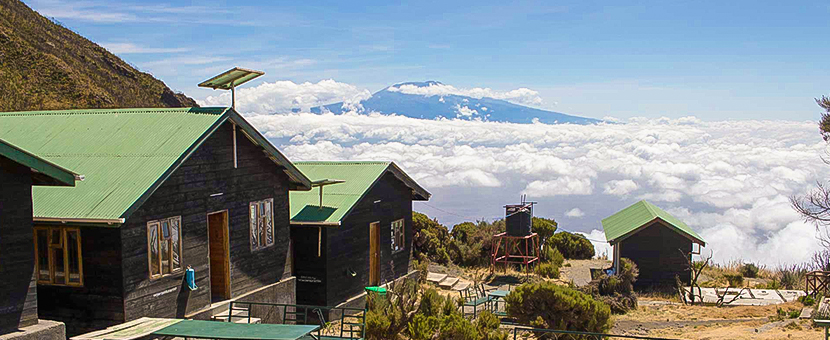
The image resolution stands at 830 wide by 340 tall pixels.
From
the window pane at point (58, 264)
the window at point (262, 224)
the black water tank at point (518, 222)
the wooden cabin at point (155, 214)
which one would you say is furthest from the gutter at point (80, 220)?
the black water tank at point (518, 222)

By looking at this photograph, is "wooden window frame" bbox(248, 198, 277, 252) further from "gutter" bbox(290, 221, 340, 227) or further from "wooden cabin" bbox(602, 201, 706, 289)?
"wooden cabin" bbox(602, 201, 706, 289)

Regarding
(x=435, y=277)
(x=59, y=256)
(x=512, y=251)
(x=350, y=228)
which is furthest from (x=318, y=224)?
(x=512, y=251)

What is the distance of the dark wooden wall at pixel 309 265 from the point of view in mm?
20188

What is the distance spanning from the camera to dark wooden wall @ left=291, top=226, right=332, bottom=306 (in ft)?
66.2

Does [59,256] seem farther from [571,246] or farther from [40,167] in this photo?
[571,246]

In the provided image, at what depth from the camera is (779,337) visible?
685 inches

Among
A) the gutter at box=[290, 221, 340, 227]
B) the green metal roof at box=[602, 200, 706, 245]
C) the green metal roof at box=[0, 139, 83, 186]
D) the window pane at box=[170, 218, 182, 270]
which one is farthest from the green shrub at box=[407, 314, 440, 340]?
the green metal roof at box=[602, 200, 706, 245]

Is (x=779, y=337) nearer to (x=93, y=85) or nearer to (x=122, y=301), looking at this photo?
(x=122, y=301)

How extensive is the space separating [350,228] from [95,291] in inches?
367

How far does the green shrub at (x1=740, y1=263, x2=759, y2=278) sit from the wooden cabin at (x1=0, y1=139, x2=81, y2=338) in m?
32.8

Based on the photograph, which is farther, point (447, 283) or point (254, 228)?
point (447, 283)

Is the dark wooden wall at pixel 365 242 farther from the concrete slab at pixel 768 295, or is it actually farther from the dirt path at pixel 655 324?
the concrete slab at pixel 768 295

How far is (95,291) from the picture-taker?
1306 cm

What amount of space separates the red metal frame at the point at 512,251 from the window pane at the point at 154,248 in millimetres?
19543
